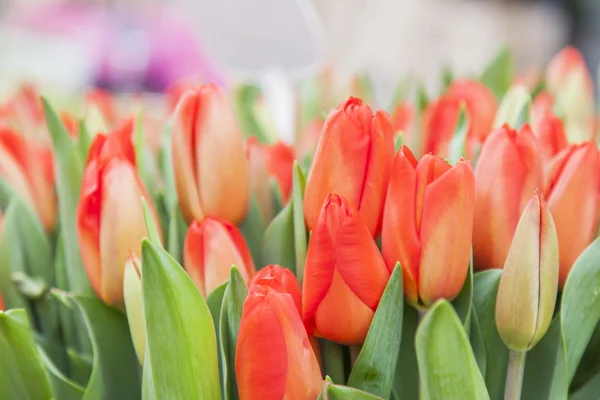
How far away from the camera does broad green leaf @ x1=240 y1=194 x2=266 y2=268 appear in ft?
0.94

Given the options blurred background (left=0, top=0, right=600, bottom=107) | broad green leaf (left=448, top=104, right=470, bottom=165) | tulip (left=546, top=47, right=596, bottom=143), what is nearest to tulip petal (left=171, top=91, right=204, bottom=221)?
broad green leaf (left=448, top=104, right=470, bottom=165)

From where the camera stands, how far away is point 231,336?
219 millimetres

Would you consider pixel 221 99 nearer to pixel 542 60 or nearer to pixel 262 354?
pixel 262 354

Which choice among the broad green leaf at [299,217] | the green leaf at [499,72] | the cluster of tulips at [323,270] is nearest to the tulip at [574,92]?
the green leaf at [499,72]

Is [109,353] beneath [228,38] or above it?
beneath

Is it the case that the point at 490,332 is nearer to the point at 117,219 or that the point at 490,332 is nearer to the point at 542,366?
the point at 542,366

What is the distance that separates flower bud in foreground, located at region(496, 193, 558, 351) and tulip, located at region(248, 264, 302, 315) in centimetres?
6

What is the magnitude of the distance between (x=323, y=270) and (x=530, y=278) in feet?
0.20

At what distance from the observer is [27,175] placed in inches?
13.3

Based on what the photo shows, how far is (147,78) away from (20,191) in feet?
2.99

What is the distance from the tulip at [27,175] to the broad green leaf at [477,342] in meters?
0.21

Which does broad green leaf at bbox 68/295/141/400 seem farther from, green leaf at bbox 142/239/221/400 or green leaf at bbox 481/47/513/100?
green leaf at bbox 481/47/513/100

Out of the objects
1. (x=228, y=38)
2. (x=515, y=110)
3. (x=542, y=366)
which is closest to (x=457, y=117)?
(x=515, y=110)

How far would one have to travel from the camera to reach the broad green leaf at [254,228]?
29cm
